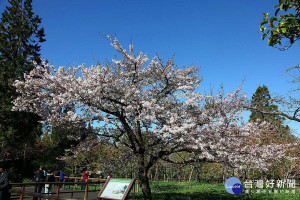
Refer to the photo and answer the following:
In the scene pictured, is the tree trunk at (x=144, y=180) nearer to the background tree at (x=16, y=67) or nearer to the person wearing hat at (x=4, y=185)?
the person wearing hat at (x=4, y=185)

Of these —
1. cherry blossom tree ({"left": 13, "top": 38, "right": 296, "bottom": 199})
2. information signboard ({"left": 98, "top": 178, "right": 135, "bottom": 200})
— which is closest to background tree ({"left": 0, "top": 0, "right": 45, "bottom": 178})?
cherry blossom tree ({"left": 13, "top": 38, "right": 296, "bottom": 199})

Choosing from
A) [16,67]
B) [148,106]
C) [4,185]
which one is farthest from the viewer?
[16,67]

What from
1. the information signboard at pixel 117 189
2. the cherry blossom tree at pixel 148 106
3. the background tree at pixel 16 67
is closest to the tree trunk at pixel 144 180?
the cherry blossom tree at pixel 148 106

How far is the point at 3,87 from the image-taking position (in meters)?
21.8

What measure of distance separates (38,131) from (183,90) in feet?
61.7

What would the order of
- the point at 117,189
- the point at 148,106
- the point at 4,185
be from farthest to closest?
1. the point at 148,106
2. the point at 4,185
3. the point at 117,189

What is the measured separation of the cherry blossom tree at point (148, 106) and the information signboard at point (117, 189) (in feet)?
14.5

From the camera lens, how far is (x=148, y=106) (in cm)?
984

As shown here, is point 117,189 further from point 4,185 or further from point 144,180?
point 144,180

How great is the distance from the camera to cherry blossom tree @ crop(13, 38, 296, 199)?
10.0 metres

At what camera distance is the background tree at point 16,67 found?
21.6 meters

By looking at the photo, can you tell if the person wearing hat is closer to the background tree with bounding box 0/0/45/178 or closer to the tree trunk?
the tree trunk

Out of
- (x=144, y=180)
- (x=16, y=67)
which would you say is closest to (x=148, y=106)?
(x=144, y=180)

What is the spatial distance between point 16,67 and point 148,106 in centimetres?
1857
